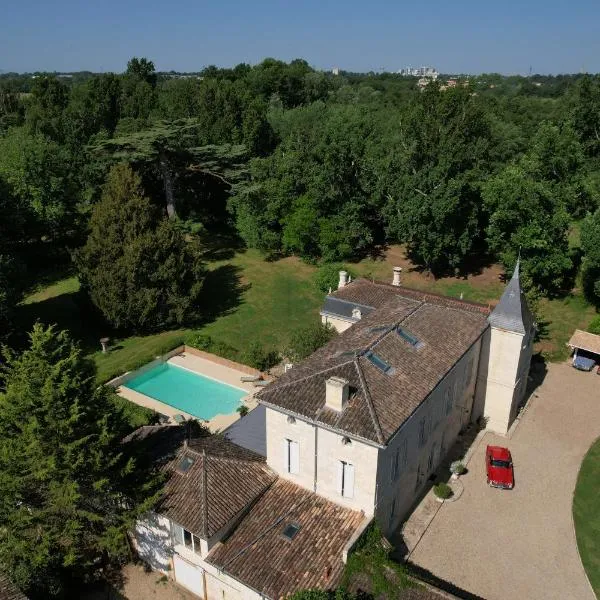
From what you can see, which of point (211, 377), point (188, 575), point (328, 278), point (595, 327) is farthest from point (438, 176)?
point (188, 575)

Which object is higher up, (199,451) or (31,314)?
(199,451)

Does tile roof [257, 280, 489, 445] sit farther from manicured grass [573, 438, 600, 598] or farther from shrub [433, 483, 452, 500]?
manicured grass [573, 438, 600, 598]

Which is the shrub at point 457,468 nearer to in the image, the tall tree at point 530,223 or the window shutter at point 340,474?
the window shutter at point 340,474

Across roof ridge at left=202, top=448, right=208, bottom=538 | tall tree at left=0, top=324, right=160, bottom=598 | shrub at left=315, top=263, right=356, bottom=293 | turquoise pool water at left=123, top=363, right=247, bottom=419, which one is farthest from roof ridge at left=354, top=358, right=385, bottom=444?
shrub at left=315, top=263, right=356, bottom=293

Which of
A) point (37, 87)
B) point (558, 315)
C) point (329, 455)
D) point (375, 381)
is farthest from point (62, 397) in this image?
point (37, 87)

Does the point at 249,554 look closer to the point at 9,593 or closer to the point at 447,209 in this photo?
the point at 9,593

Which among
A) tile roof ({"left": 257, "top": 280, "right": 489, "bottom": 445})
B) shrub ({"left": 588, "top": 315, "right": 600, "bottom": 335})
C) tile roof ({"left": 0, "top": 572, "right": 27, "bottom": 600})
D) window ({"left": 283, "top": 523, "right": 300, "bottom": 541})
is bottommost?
tile roof ({"left": 0, "top": 572, "right": 27, "bottom": 600})

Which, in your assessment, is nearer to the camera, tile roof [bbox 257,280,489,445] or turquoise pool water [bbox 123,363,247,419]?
tile roof [bbox 257,280,489,445]
